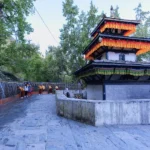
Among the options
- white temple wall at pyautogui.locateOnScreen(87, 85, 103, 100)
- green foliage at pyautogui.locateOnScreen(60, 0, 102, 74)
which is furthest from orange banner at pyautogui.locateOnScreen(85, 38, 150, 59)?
green foliage at pyautogui.locateOnScreen(60, 0, 102, 74)

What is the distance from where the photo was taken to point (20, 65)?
20922mm

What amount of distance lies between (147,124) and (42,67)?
29663mm

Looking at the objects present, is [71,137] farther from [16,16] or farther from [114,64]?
[16,16]

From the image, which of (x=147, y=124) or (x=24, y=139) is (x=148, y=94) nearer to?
(x=147, y=124)

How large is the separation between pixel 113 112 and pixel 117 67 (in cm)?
503

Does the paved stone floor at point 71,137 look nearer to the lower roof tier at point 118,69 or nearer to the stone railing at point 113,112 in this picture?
the stone railing at point 113,112

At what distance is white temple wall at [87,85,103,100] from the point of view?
13669 mm

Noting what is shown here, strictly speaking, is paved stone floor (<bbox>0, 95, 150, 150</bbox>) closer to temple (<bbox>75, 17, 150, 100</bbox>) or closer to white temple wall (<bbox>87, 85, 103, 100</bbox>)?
temple (<bbox>75, 17, 150, 100</bbox>)

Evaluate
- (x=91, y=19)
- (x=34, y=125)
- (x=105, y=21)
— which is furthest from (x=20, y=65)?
(x=91, y=19)

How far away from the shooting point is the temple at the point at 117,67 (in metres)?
12.5

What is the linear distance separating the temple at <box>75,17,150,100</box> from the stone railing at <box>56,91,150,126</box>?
419 cm

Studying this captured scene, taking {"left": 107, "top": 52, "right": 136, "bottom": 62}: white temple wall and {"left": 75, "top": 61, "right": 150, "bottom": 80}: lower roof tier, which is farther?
{"left": 107, "top": 52, "right": 136, "bottom": 62}: white temple wall

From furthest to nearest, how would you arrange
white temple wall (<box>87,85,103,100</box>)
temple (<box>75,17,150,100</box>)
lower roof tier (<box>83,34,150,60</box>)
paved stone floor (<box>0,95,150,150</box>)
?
lower roof tier (<box>83,34,150,60</box>) → white temple wall (<box>87,85,103,100</box>) → temple (<box>75,17,150,100</box>) → paved stone floor (<box>0,95,150,150</box>)

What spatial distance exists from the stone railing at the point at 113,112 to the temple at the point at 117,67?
419 cm
